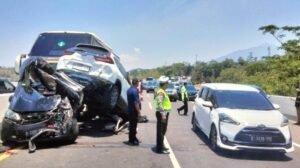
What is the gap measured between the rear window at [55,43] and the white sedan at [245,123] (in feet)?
16.8

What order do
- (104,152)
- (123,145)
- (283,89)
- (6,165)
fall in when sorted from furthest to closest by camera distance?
1. (283,89)
2. (123,145)
3. (104,152)
4. (6,165)

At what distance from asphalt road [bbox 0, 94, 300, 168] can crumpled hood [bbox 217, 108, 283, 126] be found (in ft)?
2.87

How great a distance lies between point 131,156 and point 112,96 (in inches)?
161

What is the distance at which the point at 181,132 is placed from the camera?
579 inches

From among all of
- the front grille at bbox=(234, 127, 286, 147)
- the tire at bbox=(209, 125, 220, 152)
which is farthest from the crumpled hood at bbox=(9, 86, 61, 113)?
the front grille at bbox=(234, 127, 286, 147)

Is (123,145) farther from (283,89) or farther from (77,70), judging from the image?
(283,89)

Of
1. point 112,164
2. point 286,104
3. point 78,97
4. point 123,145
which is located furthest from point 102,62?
point 286,104

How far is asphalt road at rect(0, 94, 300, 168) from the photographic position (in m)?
9.27

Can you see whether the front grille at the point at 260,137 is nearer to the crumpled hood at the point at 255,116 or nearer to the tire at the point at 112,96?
the crumpled hood at the point at 255,116

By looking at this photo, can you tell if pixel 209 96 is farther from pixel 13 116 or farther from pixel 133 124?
pixel 13 116

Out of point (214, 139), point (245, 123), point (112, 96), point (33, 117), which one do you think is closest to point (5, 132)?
point (33, 117)

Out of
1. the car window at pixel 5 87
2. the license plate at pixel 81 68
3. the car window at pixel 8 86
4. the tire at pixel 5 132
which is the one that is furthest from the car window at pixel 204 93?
the car window at pixel 8 86

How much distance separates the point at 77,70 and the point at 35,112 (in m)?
2.27

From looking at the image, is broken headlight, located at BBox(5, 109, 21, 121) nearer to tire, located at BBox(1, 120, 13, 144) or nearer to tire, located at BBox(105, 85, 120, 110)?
tire, located at BBox(1, 120, 13, 144)
